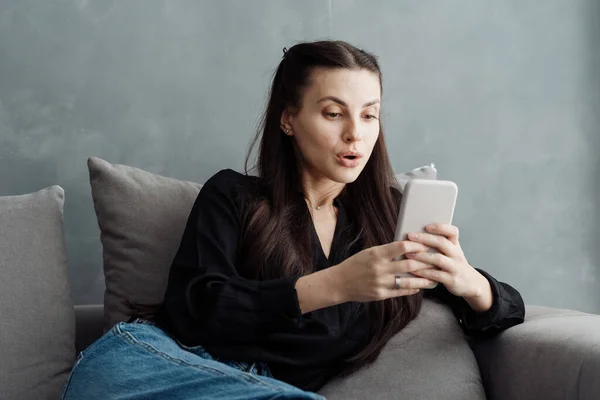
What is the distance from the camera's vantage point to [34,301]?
1.70 m

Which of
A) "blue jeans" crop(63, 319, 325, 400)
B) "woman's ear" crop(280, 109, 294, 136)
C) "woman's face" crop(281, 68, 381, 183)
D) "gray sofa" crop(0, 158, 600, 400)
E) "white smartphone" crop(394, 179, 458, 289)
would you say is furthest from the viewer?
"woman's ear" crop(280, 109, 294, 136)

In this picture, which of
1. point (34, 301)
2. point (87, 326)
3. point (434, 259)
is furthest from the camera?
point (87, 326)

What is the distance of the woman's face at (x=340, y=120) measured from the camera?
5.46ft

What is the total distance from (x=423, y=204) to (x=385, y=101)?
0.94 metres

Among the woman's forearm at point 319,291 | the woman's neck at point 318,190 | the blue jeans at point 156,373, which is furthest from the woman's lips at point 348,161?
the blue jeans at point 156,373

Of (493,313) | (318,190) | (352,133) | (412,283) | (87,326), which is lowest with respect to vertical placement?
(87,326)

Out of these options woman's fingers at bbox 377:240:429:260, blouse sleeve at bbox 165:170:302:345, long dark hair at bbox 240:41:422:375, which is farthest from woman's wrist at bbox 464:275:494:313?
blouse sleeve at bbox 165:170:302:345

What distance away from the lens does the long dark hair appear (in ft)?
5.35

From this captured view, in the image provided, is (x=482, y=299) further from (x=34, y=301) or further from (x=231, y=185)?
(x=34, y=301)

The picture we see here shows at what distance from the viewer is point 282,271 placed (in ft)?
5.31

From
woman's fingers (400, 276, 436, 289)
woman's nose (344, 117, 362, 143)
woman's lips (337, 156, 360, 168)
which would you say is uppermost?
woman's nose (344, 117, 362, 143)

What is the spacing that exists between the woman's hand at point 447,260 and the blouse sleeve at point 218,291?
0.23 metres

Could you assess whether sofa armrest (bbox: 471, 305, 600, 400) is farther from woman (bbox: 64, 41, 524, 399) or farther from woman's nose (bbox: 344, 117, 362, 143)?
woman's nose (bbox: 344, 117, 362, 143)

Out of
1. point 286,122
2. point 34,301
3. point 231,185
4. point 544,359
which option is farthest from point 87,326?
point 544,359
